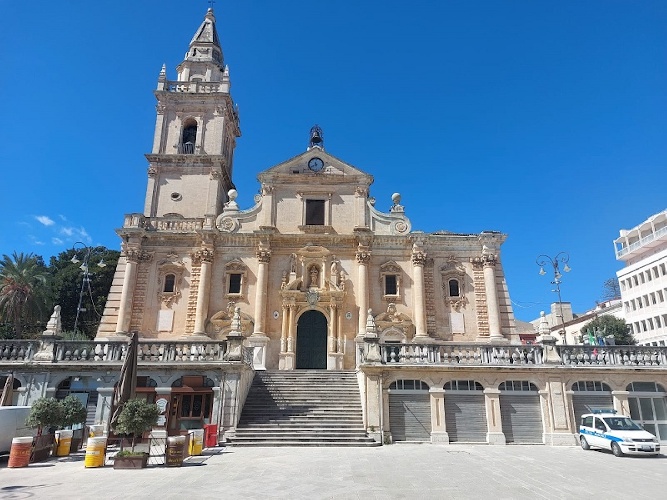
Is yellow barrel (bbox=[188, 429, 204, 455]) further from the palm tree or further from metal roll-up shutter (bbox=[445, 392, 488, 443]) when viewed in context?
the palm tree

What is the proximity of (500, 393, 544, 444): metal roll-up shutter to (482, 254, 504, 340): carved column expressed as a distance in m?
8.59

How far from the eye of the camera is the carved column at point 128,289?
87.5ft

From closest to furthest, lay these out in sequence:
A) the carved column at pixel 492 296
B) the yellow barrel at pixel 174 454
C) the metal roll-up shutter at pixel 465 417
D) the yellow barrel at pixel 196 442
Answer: the yellow barrel at pixel 174 454 → the yellow barrel at pixel 196 442 → the metal roll-up shutter at pixel 465 417 → the carved column at pixel 492 296

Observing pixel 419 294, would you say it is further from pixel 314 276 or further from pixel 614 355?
pixel 614 355

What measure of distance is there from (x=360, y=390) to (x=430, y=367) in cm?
349

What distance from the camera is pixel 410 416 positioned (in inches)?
717

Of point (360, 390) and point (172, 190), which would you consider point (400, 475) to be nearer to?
point (360, 390)

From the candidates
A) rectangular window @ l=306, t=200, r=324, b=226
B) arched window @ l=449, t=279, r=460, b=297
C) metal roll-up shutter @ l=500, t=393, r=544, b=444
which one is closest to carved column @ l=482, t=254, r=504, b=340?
arched window @ l=449, t=279, r=460, b=297

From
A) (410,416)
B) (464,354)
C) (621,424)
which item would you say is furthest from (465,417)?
(621,424)

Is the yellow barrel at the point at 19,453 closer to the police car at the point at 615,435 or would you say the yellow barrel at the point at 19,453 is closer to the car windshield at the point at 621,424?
the police car at the point at 615,435

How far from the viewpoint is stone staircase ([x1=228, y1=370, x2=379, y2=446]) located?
1684 cm

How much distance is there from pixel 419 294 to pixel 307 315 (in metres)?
6.95

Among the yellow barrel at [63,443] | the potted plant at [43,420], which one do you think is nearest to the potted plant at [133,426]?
the potted plant at [43,420]

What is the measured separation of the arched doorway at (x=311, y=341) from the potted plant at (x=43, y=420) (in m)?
14.3
